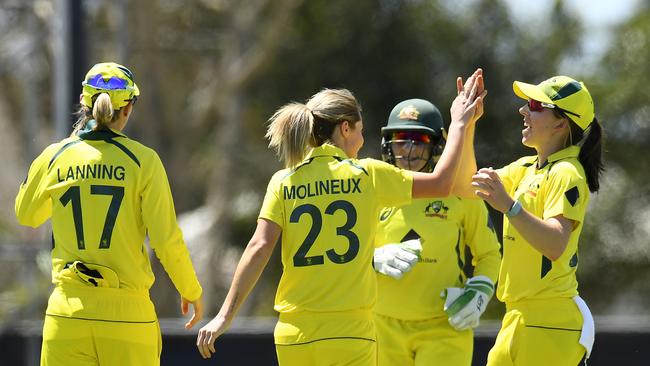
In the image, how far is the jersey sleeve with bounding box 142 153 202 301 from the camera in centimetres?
Answer: 517

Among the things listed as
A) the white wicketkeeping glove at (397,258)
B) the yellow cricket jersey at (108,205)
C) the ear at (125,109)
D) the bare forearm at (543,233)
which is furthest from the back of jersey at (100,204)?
the bare forearm at (543,233)

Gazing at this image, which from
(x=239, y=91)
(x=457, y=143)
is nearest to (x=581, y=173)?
(x=457, y=143)

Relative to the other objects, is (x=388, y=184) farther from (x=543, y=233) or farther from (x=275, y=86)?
(x=275, y=86)

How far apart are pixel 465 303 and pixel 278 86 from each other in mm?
12765

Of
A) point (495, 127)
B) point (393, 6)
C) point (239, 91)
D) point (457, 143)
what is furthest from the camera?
Result: point (239, 91)

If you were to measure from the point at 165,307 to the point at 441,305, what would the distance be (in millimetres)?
12435

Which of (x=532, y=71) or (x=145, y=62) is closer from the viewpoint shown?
(x=532, y=71)

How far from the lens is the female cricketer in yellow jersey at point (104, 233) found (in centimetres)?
508

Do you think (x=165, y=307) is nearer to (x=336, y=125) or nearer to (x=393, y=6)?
(x=393, y=6)

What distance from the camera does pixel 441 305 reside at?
5727mm

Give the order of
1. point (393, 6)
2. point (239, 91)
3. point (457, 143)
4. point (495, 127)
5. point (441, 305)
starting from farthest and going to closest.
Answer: point (239, 91) < point (393, 6) < point (495, 127) < point (441, 305) < point (457, 143)

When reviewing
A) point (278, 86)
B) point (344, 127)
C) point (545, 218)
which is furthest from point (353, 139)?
point (278, 86)

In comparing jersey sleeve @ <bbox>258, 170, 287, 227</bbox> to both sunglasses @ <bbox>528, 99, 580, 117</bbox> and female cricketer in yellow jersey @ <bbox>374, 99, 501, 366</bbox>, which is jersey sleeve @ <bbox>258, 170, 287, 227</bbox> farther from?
sunglasses @ <bbox>528, 99, 580, 117</bbox>

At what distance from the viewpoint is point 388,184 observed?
4.93 m
